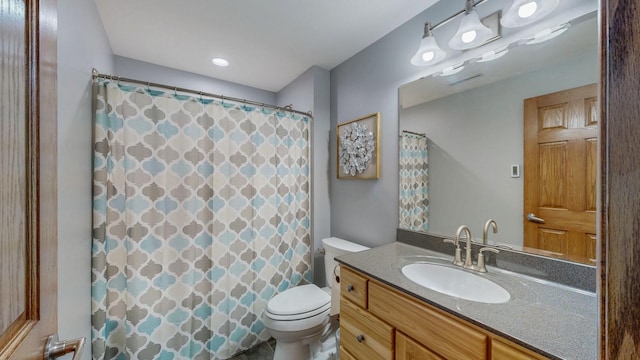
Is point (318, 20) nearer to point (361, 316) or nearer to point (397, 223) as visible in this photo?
point (397, 223)

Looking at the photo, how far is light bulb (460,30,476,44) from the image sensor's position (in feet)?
3.82

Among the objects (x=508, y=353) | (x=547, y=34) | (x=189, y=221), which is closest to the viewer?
(x=508, y=353)

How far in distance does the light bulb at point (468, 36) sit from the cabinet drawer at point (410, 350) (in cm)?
142

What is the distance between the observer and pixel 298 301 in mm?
1627

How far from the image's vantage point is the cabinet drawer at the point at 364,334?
1.00m

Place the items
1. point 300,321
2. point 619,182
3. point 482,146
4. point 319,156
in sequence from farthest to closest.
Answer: point 319,156, point 300,321, point 482,146, point 619,182

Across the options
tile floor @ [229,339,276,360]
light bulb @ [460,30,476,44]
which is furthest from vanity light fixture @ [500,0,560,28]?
tile floor @ [229,339,276,360]

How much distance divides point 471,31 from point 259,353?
2.48 m

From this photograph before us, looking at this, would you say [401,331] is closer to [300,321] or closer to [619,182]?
[300,321]

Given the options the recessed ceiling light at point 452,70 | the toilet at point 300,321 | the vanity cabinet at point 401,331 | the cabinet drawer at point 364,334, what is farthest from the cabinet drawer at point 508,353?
the recessed ceiling light at point 452,70

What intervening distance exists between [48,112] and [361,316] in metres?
1.30

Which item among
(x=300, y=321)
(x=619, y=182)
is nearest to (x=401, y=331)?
(x=300, y=321)

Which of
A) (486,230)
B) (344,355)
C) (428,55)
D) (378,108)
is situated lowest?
(344,355)

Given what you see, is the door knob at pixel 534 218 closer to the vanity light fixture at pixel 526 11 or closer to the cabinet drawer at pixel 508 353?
the cabinet drawer at pixel 508 353
